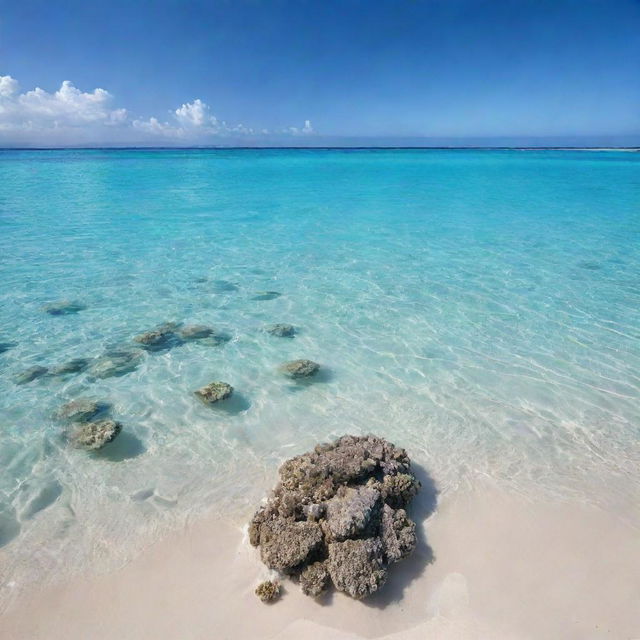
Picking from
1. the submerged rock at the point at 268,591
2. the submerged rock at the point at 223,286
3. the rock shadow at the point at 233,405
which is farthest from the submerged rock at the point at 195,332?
the submerged rock at the point at 268,591

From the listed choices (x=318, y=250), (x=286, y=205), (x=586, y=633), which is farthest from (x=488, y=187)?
(x=586, y=633)

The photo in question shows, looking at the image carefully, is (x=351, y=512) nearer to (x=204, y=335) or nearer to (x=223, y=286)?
(x=204, y=335)

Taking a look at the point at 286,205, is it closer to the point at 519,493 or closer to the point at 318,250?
the point at 318,250

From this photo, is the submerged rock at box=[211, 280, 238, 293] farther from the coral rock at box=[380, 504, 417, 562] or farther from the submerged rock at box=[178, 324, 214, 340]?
the coral rock at box=[380, 504, 417, 562]

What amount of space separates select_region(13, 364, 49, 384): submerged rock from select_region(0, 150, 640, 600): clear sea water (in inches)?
10.1

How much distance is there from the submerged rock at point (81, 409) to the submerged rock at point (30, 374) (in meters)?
1.24

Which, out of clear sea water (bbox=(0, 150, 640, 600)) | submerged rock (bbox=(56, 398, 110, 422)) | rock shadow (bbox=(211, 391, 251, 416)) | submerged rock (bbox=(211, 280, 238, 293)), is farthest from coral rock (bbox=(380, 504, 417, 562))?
submerged rock (bbox=(211, 280, 238, 293))

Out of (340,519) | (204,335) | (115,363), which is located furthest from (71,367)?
(340,519)

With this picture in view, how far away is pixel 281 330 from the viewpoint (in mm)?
10266

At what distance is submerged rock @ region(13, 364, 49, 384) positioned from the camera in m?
8.19

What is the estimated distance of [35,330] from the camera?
10.1 m

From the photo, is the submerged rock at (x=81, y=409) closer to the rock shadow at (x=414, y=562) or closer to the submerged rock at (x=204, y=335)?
the submerged rock at (x=204, y=335)

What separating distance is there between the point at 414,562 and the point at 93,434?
4953 millimetres

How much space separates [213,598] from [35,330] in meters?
8.11
